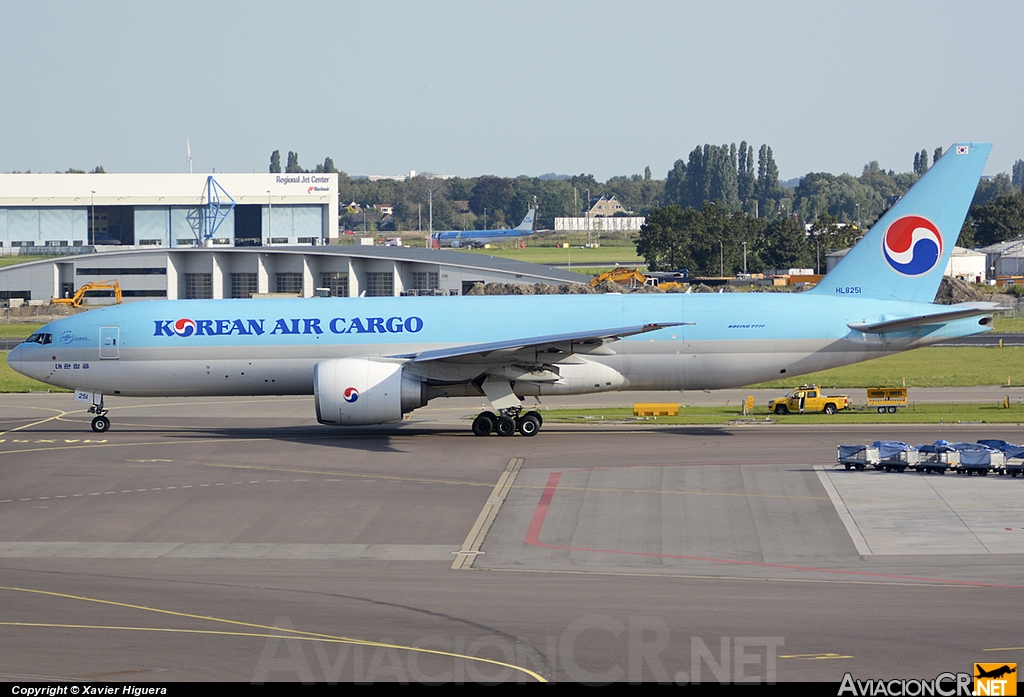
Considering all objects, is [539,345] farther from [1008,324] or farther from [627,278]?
[627,278]

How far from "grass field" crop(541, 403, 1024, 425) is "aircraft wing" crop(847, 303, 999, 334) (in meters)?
4.25

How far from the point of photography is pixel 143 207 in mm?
154250

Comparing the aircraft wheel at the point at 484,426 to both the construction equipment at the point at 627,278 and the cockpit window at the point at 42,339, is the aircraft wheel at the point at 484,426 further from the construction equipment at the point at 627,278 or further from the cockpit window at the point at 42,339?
the construction equipment at the point at 627,278

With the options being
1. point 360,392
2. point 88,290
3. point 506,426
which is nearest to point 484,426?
point 506,426

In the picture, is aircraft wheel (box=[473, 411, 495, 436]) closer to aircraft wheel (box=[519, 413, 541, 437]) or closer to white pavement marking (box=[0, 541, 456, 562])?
aircraft wheel (box=[519, 413, 541, 437])

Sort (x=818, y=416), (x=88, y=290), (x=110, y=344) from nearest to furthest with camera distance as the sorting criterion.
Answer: (x=110, y=344), (x=818, y=416), (x=88, y=290)

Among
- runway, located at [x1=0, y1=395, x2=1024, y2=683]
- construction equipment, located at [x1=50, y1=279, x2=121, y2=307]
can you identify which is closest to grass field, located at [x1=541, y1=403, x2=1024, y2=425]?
runway, located at [x1=0, y1=395, x2=1024, y2=683]

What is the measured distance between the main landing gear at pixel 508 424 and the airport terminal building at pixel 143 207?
4663 inches

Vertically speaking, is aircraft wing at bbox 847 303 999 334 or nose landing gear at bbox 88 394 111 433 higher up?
aircraft wing at bbox 847 303 999 334

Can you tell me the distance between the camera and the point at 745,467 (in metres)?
31.0

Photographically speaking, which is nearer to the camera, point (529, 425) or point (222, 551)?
point (222, 551)

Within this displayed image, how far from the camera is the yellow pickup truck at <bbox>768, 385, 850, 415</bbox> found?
44.5 metres

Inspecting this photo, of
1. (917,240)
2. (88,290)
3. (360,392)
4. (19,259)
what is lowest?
(360,392)

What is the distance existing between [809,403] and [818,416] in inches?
67.6
